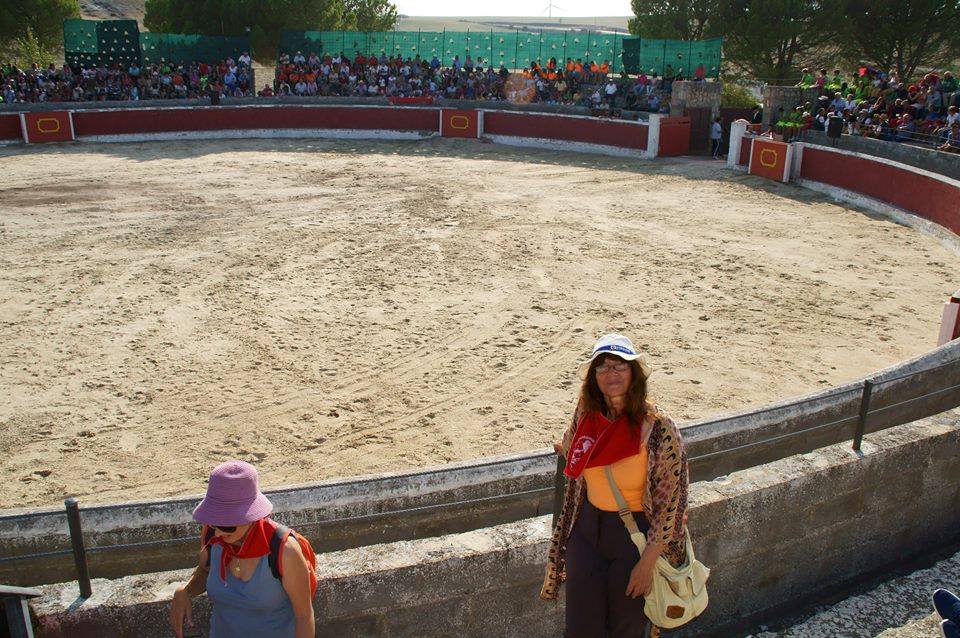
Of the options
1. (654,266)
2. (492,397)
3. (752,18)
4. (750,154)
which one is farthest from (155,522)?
(752,18)

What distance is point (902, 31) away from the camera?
30625mm

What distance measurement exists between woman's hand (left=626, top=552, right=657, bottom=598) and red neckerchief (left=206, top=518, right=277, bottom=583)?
4.03 ft

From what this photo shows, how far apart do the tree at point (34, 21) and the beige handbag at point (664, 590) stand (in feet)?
130

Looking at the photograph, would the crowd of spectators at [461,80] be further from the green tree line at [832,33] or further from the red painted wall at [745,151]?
the red painted wall at [745,151]

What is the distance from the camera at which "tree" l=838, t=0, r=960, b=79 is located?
2994 cm

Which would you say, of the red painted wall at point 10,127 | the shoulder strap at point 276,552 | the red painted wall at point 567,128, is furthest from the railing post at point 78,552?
the red painted wall at point 10,127

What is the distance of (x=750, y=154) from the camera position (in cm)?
1972

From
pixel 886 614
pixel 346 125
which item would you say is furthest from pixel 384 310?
pixel 346 125

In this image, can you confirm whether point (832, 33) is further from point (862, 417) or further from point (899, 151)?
point (862, 417)

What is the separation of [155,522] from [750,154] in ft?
58.0

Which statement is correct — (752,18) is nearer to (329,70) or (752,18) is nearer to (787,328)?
(329,70)

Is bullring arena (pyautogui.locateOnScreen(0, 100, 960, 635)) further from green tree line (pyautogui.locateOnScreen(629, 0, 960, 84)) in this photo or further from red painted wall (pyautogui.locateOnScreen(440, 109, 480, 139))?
green tree line (pyautogui.locateOnScreen(629, 0, 960, 84))

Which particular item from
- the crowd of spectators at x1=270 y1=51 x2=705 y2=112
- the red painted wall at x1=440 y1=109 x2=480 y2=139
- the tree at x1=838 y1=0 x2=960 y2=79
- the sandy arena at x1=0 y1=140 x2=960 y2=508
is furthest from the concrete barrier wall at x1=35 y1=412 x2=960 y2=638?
the tree at x1=838 y1=0 x2=960 y2=79

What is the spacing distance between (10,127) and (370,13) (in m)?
29.5
